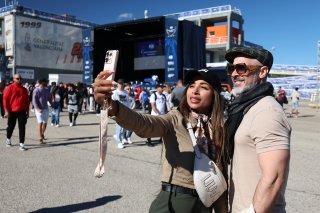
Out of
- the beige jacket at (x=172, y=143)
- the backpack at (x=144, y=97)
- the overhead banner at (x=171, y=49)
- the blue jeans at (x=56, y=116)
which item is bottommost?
the blue jeans at (x=56, y=116)

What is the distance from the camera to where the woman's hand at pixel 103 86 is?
1697 mm

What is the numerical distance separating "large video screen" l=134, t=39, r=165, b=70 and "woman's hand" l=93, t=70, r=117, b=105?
84.6 ft

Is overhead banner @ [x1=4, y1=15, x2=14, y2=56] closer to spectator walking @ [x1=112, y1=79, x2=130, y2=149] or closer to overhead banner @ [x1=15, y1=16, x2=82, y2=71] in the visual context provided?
overhead banner @ [x1=15, y1=16, x2=82, y2=71]

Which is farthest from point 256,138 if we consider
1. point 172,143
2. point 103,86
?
point 103,86

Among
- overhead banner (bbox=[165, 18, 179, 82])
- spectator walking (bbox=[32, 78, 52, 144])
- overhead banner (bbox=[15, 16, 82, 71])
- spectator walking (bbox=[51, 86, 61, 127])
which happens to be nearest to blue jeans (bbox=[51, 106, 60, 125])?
spectator walking (bbox=[51, 86, 61, 127])

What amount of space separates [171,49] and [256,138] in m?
20.8

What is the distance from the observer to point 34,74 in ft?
157

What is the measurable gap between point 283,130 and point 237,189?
17.8 inches

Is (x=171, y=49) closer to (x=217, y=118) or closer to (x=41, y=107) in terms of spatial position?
(x=41, y=107)

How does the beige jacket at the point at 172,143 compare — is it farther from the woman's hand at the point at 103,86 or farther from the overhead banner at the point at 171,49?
the overhead banner at the point at 171,49

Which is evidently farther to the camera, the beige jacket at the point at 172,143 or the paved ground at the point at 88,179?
the paved ground at the point at 88,179

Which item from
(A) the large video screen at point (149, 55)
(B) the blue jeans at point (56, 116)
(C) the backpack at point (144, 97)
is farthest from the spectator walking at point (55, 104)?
(A) the large video screen at point (149, 55)

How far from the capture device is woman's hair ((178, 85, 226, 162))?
84.1 inches

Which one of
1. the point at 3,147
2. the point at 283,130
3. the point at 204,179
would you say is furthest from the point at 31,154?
the point at 283,130
